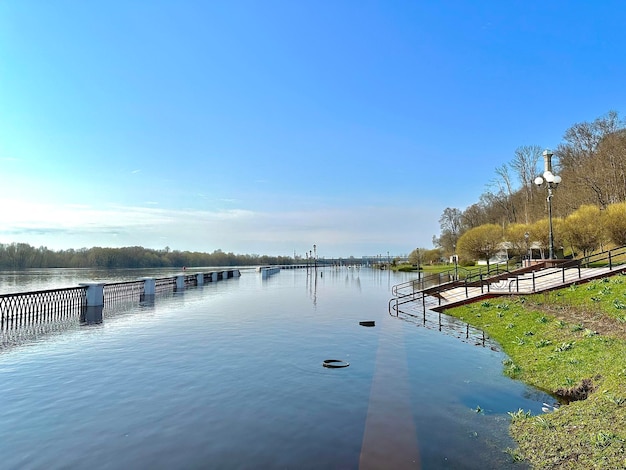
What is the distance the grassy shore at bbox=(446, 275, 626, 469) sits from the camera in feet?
15.7

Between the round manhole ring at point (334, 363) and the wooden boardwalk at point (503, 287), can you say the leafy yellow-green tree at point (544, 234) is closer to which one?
the wooden boardwalk at point (503, 287)

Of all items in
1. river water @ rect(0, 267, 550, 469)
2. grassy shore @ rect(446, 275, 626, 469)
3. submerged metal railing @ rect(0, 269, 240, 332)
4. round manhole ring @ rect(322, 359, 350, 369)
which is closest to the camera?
grassy shore @ rect(446, 275, 626, 469)

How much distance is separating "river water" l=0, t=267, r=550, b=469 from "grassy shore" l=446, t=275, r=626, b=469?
0.46m

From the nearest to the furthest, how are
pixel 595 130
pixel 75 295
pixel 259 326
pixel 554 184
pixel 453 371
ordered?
pixel 453 371 → pixel 259 326 → pixel 75 295 → pixel 554 184 → pixel 595 130

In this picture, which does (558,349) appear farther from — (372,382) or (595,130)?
(595,130)

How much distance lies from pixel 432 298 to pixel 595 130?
34.1 metres

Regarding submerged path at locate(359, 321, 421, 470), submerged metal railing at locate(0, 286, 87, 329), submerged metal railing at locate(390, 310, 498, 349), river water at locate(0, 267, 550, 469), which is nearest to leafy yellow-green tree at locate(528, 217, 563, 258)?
submerged metal railing at locate(390, 310, 498, 349)

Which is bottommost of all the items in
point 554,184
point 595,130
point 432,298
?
point 432,298

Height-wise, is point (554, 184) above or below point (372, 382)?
above

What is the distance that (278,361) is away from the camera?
32.9 ft

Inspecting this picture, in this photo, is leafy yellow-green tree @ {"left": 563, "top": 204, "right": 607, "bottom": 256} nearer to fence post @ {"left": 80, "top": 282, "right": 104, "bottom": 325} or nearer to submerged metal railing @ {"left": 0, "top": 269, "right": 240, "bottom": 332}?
submerged metal railing @ {"left": 0, "top": 269, "right": 240, "bottom": 332}

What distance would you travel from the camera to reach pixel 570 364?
28.0 feet

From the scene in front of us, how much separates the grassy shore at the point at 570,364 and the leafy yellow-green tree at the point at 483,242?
2935cm

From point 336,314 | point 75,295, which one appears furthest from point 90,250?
point 336,314
